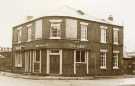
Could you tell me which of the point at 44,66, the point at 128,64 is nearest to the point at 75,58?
the point at 44,66

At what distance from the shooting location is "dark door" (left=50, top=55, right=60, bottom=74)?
35375 millimetres

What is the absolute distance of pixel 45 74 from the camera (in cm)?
3544

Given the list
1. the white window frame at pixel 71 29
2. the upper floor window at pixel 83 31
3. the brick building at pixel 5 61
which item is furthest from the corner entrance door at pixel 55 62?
the brick building at pixel 5 61

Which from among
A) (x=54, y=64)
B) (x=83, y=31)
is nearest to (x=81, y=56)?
(x=83, y=31)

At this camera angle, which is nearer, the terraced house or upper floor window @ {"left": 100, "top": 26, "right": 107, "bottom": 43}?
the terraced house

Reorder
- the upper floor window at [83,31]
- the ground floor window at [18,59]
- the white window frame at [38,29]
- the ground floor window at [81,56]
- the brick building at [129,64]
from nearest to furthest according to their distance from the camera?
the ground floor window at [81,56] < the white window frame at [38,29] < the upper floor window at [83,31] < the ground floor window at [18,59] < the brick building at [129,64]

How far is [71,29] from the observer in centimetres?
3650

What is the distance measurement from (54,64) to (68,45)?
8.38ft

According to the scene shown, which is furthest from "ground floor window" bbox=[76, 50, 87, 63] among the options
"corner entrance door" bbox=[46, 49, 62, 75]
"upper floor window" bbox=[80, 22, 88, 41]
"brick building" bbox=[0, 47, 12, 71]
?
"brick building" bbox=[0, 47, 12, 71]

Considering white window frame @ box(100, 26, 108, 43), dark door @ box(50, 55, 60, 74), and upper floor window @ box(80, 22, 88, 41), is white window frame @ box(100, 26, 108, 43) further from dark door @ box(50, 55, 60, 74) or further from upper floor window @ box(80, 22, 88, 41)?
dark door @ box(50, 55, 60, 74)

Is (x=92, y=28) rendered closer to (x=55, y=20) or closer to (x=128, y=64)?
(x=55, y=20)

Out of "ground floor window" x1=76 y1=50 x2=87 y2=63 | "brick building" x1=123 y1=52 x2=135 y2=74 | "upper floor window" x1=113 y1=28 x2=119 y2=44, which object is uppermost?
"upper floor window" x1=113 y1=28 x2=119 y2=44

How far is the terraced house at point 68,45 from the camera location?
117 ft

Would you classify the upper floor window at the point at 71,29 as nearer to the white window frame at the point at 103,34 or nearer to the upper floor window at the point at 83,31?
the upper floor window at the point at 83,31
